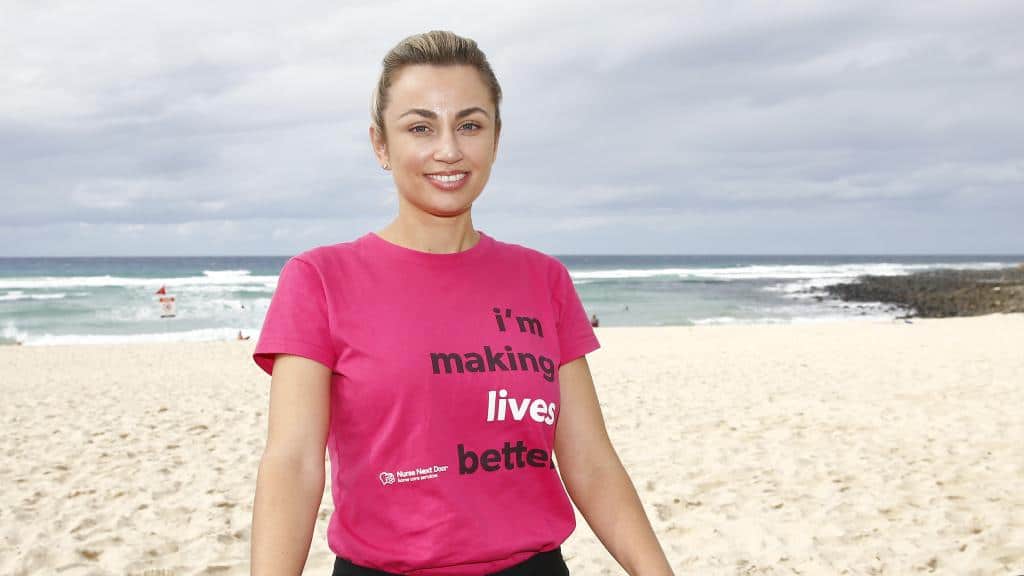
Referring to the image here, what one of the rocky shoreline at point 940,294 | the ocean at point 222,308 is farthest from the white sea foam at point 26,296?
the rocky shoreline at point 940,294

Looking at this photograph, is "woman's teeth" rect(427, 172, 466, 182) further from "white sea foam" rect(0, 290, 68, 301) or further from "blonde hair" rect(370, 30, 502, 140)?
"white sea foam" rect(0, 290, 68, 301)

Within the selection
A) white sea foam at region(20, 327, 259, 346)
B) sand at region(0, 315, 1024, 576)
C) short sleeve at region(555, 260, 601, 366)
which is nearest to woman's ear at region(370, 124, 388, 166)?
short sleeve at region(555, 260, 601, 366)

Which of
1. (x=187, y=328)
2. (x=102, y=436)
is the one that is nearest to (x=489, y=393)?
(x=102, y=436)

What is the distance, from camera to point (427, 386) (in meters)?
1.49

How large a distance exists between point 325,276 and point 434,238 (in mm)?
250

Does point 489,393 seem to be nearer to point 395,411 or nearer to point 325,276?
point 395,411

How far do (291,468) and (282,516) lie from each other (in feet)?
0.26

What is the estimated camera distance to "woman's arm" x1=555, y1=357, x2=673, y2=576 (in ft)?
5.33

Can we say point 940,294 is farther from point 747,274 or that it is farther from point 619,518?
point 619,518

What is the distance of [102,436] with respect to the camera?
877cm

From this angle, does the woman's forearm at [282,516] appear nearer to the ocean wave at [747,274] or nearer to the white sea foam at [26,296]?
the white sea foam at [26,296]

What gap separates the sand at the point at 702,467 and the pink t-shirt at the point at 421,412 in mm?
3548

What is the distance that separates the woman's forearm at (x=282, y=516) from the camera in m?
1.34

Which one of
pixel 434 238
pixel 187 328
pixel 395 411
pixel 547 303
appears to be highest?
pixel 434 238
